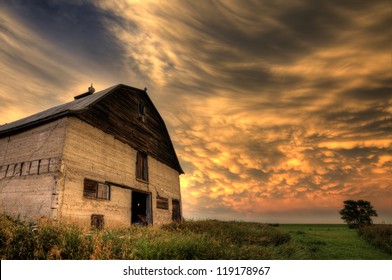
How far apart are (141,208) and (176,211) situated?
3757mm

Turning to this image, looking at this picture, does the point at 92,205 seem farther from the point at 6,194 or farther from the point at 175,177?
the point at 175,177

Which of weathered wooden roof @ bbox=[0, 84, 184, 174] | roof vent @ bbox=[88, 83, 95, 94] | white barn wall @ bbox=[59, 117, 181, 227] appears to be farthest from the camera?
roof vent @ bbox=[88, 83, 95, 94]

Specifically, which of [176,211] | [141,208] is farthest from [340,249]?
[141,208]

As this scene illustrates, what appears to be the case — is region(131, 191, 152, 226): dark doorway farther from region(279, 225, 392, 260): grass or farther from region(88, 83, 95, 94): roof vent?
region(279, 225, 392, 260): grass

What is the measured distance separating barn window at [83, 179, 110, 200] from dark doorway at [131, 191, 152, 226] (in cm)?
351

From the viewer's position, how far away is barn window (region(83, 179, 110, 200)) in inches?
513

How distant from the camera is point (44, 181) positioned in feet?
38.9

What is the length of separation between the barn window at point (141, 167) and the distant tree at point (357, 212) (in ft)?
181

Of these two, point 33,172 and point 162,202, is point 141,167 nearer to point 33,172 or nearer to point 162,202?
point 162,202

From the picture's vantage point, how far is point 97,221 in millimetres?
13336

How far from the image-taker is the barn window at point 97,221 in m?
13.0

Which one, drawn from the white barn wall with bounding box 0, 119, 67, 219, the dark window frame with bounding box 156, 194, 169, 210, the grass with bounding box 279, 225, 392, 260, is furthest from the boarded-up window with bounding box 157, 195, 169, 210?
the grass with bounding box 279, 225, 392, 260
